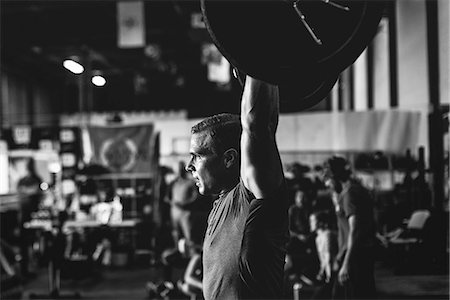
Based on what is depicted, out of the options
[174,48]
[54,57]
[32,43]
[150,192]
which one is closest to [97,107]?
[54,57]

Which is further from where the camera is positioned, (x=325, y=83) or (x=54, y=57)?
(x=54, y=57)

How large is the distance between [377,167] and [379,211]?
20.7 inches

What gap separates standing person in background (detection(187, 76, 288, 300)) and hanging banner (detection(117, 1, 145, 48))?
668 cm

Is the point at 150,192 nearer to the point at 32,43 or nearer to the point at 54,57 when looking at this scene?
the point at 32,43

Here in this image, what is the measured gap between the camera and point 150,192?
948 cm

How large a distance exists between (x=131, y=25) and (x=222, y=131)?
6864mm

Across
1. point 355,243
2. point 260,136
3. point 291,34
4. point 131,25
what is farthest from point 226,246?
point 131,25

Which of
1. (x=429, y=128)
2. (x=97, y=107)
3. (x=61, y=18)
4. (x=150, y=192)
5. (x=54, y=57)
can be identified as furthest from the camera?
(x=97, y=107)

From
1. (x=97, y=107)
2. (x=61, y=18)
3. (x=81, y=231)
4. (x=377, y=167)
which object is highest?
(x=61, y=18)

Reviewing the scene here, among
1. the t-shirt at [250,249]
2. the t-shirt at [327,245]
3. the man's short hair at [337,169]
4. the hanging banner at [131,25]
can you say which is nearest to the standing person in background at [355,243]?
the man's short hair at [337,169]

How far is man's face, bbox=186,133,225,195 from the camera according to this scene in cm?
176

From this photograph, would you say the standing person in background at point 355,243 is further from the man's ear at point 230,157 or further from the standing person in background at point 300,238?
the man's ear at point 230,157

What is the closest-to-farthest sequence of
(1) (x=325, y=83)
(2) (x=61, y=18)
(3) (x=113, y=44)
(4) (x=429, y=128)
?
(1) (x=325, y=83) → (4) (x=429, y=128) → (2) (x=61, y=18) → (3) (x=113, y=44)

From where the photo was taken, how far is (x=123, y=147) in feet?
29.0
